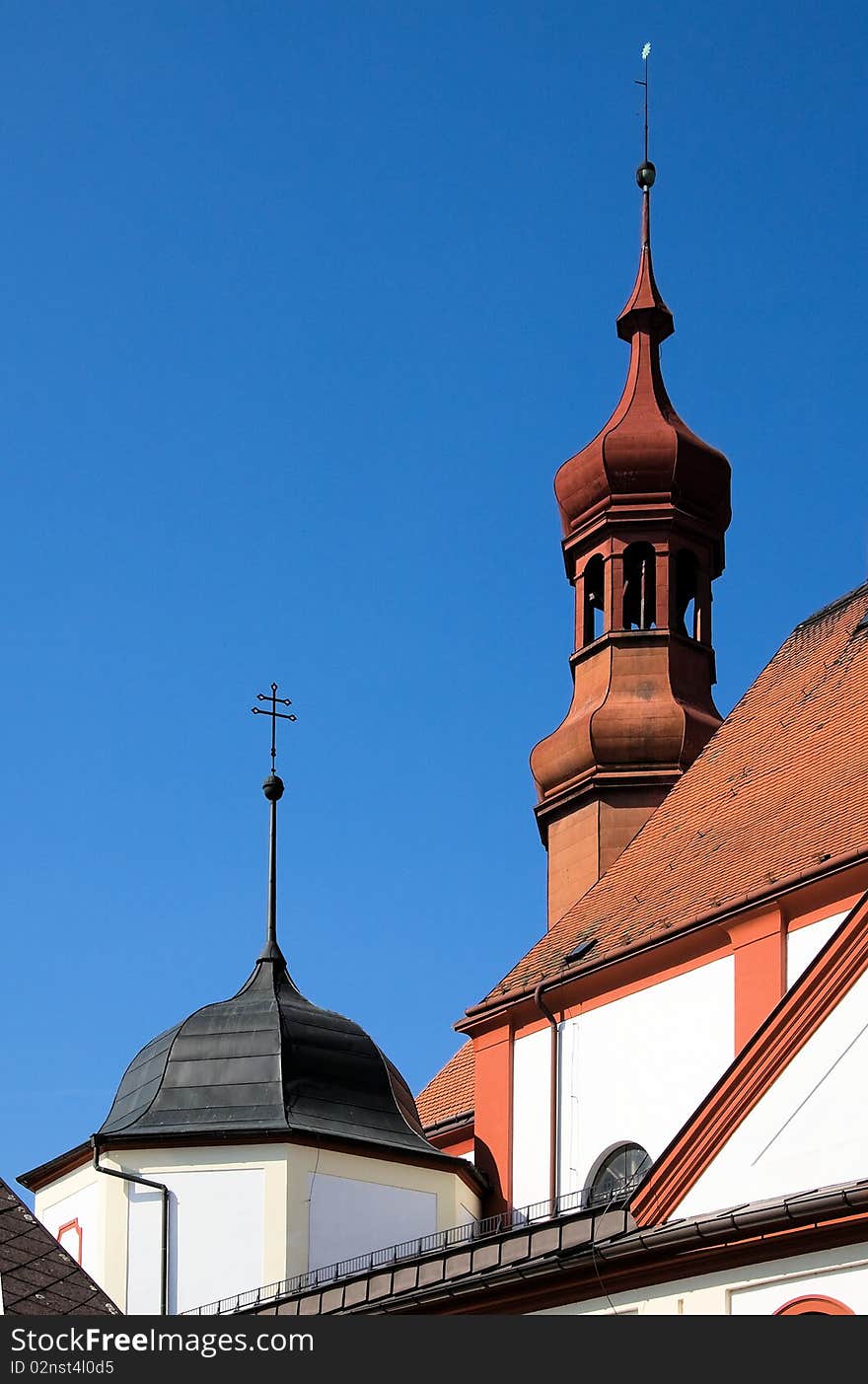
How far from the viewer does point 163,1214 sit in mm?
23297

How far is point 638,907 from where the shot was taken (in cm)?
2416

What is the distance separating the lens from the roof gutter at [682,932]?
20.7 m

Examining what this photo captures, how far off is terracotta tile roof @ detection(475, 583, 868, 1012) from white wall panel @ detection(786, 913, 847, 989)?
0.44m

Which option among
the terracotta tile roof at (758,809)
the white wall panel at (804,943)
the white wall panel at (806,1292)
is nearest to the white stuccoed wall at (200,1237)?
the terracotta tile roof at (758,809)

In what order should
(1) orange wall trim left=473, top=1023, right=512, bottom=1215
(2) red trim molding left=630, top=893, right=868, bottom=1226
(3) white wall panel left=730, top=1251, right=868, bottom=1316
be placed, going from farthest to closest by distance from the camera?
(1) orange wall trim left=473, top=1023, right=512, bottom=1215 < (2) red trim molding left=630, top=893, right=868, bottom=1226 < (3) white wall panel left=730, top=1251, right=868, bottom=1316

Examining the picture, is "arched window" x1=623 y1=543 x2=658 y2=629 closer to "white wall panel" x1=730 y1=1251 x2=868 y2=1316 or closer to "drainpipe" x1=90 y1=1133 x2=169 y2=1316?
"drainpipe" x1=90 y1=1133 x2=169 y2=1316

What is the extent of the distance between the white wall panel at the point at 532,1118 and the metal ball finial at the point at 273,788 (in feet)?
15.1

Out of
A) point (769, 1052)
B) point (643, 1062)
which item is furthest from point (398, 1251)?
point (769, 1052)

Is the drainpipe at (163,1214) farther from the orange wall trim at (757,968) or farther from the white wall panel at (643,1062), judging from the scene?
the orange wall trim at (757,968)

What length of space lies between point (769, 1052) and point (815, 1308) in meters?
1.79

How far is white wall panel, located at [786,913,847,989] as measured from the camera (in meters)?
20.8

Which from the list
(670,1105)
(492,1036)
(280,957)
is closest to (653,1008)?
(670,1105)

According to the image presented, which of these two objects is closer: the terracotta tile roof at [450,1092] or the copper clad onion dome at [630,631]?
the terracotta tile roof at [450,1092]

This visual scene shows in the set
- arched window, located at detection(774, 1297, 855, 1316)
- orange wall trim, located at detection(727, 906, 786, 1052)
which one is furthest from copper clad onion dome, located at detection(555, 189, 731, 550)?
arched window, located at detection(774, 1297, 855, 1316)
